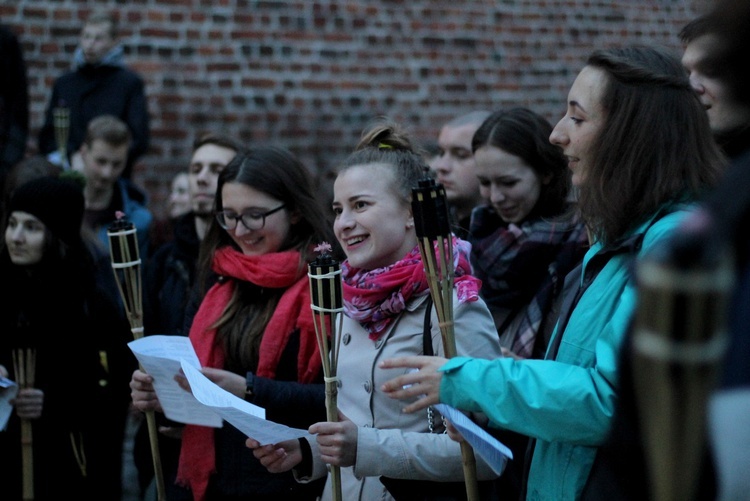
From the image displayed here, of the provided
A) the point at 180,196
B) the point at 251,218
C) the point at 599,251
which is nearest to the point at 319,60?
the point at 180,196

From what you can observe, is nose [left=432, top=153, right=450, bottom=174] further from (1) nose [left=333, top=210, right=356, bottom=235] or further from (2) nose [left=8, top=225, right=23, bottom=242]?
(2) nose [left=8, top=225, right=23, bottom=242]

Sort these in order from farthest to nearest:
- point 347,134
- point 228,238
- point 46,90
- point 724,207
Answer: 1. point 347,134
2. point 46,90
3. point 228,238
4. point 724,207

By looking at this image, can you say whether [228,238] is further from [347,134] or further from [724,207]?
[347,134]

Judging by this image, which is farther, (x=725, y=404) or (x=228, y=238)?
(x=228, y=238)

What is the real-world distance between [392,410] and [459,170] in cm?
197

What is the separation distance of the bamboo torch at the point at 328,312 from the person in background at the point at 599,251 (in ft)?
1.37

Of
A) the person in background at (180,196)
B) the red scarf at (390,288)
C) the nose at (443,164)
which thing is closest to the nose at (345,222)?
the red scarf at (390,288)

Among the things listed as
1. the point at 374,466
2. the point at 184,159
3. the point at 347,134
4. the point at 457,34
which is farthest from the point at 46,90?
the point at 374,466

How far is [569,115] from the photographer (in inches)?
93.0

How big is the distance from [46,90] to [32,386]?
11.3ft

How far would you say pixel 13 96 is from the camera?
245 inches

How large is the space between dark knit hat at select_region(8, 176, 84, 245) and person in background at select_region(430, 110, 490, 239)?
165 centimetres

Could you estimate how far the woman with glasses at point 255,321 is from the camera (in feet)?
10.1

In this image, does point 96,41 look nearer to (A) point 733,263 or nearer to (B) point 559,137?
(B) point 559,137
